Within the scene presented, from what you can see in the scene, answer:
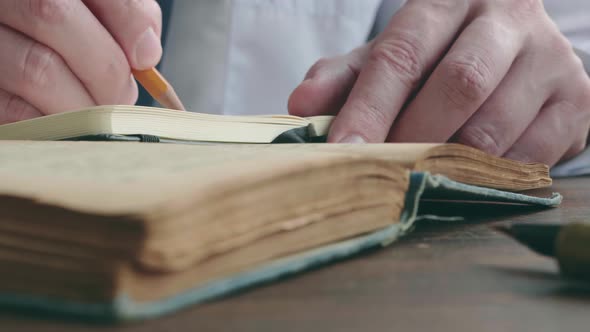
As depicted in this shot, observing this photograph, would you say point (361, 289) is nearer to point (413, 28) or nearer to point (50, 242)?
point (50, 242)

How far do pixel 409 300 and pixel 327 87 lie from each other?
1.79 ft

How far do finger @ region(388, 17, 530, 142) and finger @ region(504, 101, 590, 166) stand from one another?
98 mm

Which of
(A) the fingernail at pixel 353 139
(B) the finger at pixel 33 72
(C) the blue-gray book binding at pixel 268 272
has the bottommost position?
(B) the finger at pixel 33 72

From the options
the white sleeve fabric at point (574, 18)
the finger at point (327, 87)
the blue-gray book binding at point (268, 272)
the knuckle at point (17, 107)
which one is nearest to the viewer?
the blue-gray book binding at point (268, 272)

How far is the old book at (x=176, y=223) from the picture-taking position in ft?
0.77

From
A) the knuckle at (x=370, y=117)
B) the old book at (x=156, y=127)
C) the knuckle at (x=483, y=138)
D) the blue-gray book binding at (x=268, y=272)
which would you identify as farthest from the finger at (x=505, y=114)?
the blue-gray book binding at (x=268, y=272)

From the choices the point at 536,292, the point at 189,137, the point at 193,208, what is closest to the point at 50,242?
the point at 193,208

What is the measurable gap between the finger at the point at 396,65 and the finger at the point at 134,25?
0.90ft

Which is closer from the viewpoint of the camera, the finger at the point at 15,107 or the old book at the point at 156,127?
the old book at the point at 156,127

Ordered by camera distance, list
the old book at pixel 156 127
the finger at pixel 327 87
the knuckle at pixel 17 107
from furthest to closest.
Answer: the knuckle at pixel 17 107
the finger at pixel 327 87
the old book at pixel 156 127

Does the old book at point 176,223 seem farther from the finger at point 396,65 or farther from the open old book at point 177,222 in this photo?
the finger at point 396,65

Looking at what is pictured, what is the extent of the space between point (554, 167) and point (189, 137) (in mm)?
549

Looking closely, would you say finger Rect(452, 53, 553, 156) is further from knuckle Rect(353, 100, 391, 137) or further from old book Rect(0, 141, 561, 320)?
old book Rect(0, 141, 561, 320)

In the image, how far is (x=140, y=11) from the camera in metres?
0.82
